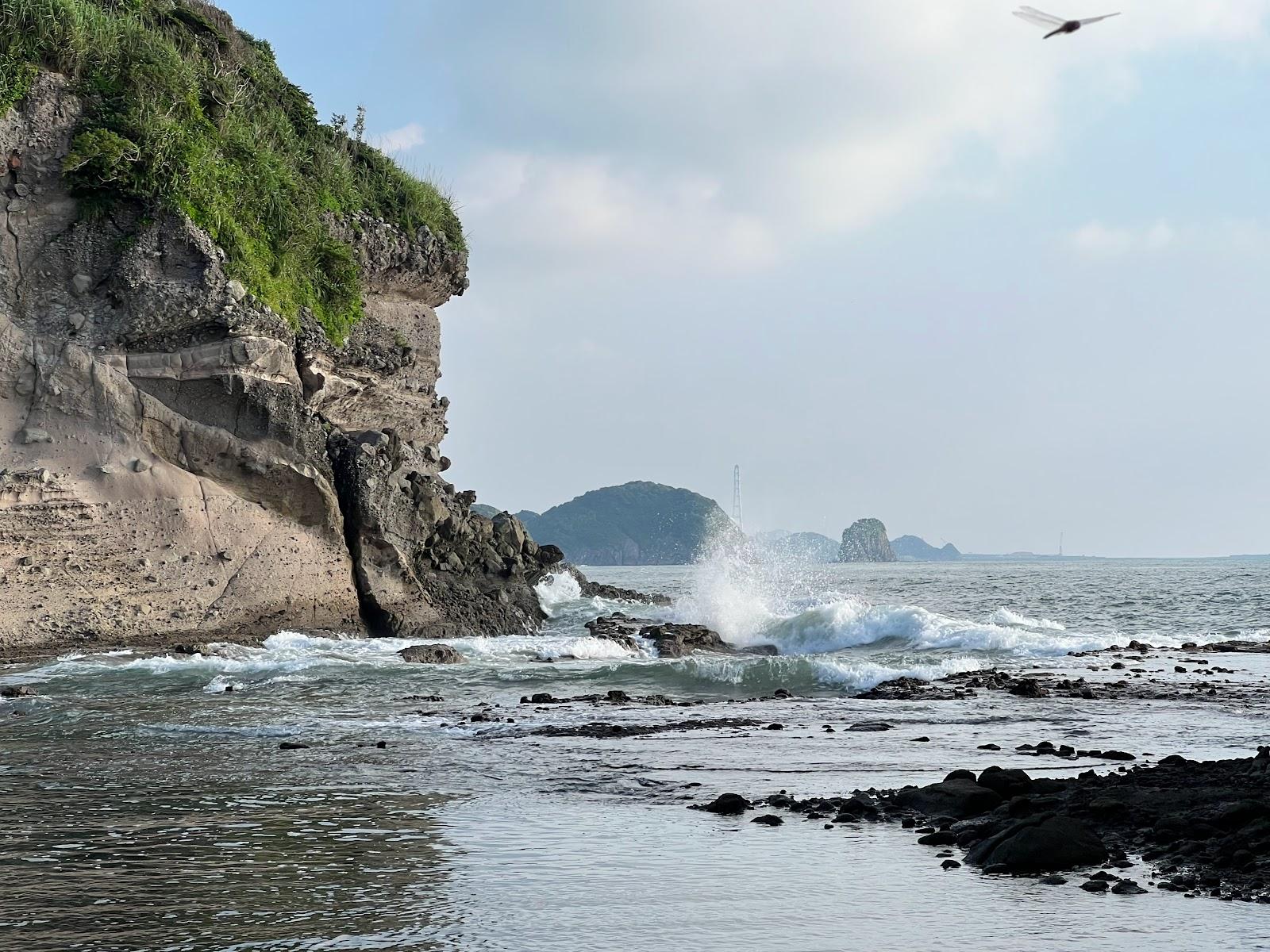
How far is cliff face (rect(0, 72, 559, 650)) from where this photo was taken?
20203 millimetres

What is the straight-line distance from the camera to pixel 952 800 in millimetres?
8586

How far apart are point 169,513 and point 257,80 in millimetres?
11536

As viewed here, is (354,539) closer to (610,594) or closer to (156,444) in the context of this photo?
(156,444)

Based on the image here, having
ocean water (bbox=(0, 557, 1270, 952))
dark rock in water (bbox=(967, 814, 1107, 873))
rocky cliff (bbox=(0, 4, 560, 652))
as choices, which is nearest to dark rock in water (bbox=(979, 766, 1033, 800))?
ocean water (bbox=(0, 557, 1270, 952))

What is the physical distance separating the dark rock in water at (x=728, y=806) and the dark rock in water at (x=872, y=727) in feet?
15.8

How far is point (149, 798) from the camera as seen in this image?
29.6 ft

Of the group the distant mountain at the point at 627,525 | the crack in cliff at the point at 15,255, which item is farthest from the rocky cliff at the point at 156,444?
the distant mountain at the point at 627,525

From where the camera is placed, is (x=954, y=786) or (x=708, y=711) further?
(x=708, y=711)

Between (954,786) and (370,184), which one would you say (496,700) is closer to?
(954,786)

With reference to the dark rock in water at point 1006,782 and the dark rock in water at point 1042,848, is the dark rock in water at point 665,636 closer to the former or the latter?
the dark rock in water at point 1006,782

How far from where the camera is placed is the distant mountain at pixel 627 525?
6388 inches

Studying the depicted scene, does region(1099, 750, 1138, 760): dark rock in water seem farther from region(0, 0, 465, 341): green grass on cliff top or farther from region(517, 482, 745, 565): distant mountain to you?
region(517, 482, 745, 565): distant mountain

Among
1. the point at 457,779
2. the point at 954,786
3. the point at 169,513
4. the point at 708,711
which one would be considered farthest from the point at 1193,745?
the point at 169,513

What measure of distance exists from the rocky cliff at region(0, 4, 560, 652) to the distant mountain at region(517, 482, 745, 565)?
13314cm
